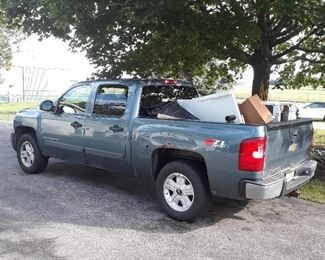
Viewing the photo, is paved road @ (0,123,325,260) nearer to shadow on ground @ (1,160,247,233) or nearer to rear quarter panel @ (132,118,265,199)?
shadow on ground @ (1,160,247,233)

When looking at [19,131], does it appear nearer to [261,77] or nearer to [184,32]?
[184,32]

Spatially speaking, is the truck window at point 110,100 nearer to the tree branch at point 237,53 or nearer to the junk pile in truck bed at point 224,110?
the junk pile in truck bed at point 224,110

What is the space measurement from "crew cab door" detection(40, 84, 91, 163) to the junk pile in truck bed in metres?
1.58

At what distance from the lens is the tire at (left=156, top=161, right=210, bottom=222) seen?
5.17 meters

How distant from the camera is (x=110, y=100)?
6422 millimetres

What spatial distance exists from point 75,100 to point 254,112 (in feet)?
10.2

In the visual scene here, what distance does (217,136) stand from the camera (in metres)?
4.89

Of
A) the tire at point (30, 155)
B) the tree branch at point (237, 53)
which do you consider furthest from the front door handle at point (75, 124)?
the tree branch at point (237, 53)

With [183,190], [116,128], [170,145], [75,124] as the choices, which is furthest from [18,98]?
[183,190]

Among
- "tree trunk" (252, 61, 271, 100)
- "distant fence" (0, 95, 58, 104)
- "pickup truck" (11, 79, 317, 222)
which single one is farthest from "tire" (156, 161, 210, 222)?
"distant fence" (0, 95, 58, 104)

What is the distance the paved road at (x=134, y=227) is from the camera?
4418 millimetres

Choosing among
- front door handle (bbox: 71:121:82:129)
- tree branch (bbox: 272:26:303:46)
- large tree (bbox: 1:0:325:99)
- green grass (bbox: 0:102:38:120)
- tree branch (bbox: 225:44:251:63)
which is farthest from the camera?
green grass (bbox: 0:102:38:120)

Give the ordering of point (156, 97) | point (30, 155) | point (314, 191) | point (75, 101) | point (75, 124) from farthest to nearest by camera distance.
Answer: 1. point (30, 155)
2. point (75, 101)
3. point (314, 191)
4. point (75, 124)
5. point (156, 97)

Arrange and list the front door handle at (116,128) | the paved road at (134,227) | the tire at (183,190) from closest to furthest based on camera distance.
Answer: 1. the paved road at (134,227)
2. the tire at (183,190)
3. the front door handle at (116,128)
